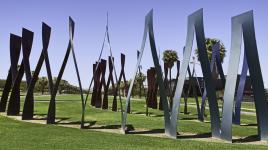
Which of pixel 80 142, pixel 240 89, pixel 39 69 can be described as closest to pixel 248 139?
pixel 240 89

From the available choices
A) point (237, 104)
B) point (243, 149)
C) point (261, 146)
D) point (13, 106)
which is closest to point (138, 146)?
point (243, 149)

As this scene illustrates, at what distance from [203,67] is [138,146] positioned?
5432 mm

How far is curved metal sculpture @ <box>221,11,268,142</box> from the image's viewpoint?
17531 millimetres

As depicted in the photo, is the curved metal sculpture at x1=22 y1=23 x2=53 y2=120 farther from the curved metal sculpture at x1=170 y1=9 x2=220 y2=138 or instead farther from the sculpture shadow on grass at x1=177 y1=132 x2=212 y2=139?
the sculpture shadow on grass at x1=177 y1=132 x2=212 y2=139

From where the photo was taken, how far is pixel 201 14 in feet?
60.9

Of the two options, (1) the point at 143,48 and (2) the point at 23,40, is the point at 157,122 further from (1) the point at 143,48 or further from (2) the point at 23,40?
(2) the point at 23,40

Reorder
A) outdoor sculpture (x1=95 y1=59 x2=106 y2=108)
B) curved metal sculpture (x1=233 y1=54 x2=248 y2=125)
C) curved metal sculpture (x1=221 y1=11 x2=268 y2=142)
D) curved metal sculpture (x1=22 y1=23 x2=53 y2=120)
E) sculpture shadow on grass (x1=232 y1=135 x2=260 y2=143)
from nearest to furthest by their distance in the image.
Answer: curved metal sculpture (x1=221 y1=11 x2=268 y2=142), sculpture shadow on grass (x1=232 y1=135 x2=260 y2=143), curved metal sculpture (x1=22 y1=23 x2=53 y2=120), curved metal sculpture (x1=233 y1=54 x2=248 y2=125), outdoor sculpture (x1=95 y1=59 x2=106 y2=108)

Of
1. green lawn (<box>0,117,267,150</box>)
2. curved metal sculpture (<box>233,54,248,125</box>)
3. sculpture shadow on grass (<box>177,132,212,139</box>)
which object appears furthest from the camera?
curved metal sculpture (<box>233,54,248,125</box>)

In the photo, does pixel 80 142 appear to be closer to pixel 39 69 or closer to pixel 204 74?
pixel 204 74

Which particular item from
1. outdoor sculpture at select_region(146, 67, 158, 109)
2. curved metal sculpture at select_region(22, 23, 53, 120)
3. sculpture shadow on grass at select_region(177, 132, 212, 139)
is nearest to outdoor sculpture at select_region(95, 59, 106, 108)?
outdoor sculpture at select_region(146, 67, 158, 109)

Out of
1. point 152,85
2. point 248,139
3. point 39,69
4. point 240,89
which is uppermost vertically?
point 39,69

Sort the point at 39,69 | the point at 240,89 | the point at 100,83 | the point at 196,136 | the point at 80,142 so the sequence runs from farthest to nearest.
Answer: the point at 100,83
the point at 240,89
the point at 39,69
the point at 196,136
the point at 80,142

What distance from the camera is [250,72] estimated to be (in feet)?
58.0

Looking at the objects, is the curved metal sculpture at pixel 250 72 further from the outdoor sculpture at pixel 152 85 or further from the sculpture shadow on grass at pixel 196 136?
the outdoor sculpture at pixel 152 85
